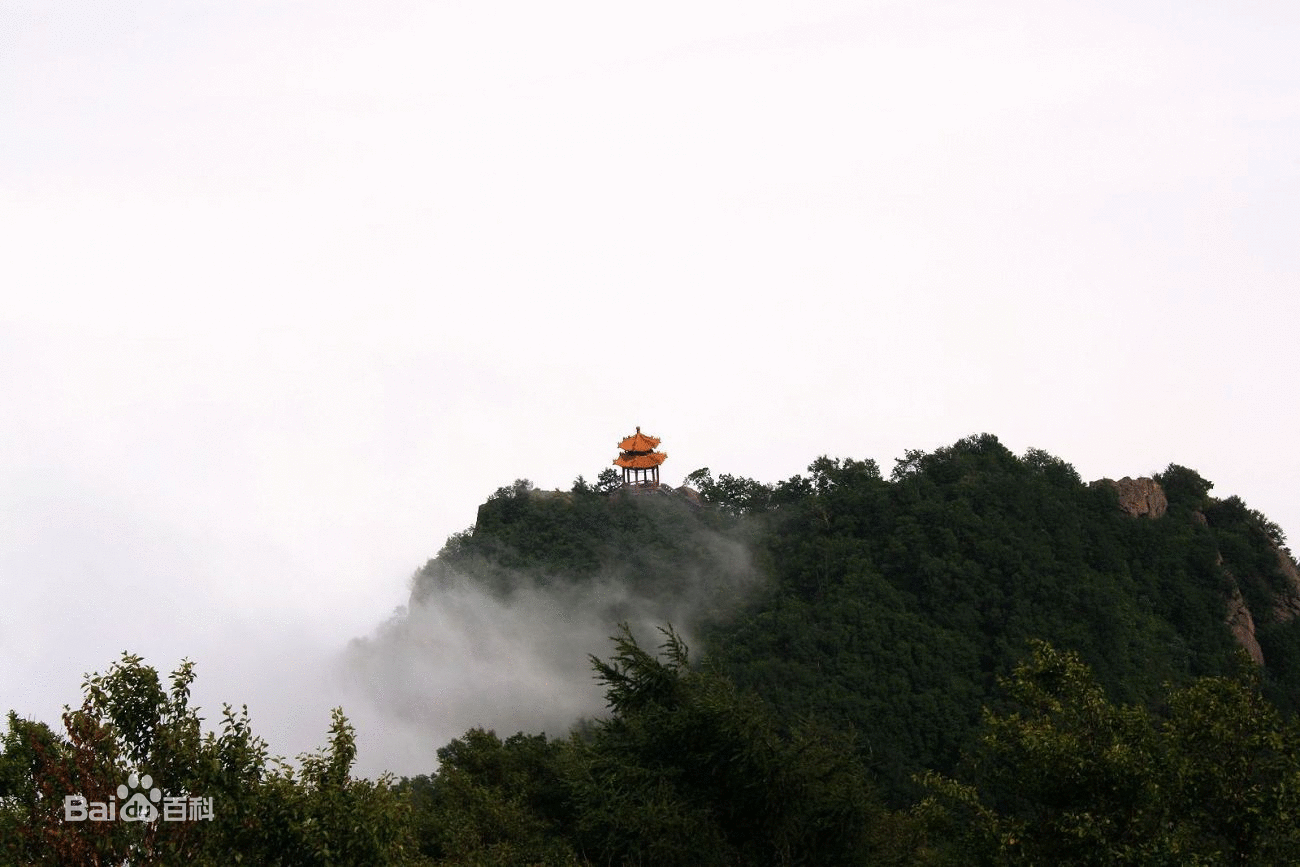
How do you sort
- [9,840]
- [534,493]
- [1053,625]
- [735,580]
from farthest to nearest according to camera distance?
[534,493], [735,580], [1053,625], [9,840]

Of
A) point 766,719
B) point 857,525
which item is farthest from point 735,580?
point 766,719

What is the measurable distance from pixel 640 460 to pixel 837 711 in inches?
604

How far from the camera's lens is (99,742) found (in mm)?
12422

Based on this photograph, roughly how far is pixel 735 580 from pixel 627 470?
7.91 m

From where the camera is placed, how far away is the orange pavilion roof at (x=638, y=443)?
159 feet

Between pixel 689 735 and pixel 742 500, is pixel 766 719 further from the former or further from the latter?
pixel 742 500

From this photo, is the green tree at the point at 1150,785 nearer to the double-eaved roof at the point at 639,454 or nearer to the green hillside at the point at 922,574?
the green hillside at the point at 922,574

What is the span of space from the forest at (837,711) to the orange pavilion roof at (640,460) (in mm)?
954

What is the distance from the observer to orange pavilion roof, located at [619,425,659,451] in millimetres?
48438

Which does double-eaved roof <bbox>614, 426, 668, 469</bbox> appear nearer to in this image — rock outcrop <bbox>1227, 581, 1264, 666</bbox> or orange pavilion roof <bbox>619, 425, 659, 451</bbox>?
orange pavilion roof <bbox>619, 425, 659, 451</bbox>

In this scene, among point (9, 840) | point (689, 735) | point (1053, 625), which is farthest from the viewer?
point (1053, 625)

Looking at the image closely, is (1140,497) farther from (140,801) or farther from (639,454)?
(140,801)

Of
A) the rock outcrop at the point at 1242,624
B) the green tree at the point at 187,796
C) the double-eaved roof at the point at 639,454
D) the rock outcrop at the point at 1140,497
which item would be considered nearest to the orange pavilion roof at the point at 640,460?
the double-eaved roof at the point at 639,454

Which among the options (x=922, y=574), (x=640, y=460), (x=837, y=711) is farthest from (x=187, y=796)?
(x=640, y=460)
